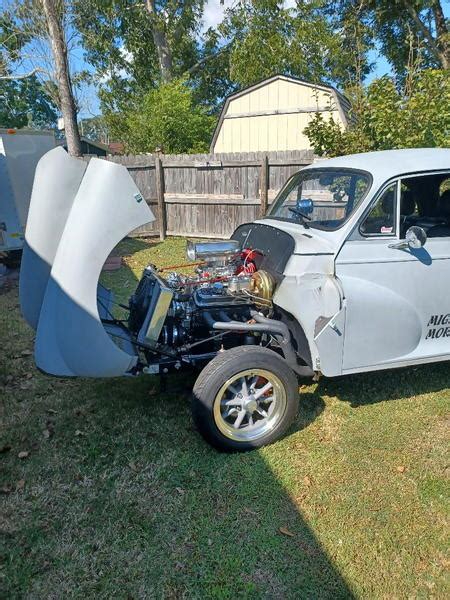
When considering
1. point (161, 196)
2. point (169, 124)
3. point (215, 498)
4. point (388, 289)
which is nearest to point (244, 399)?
point (215, 498)

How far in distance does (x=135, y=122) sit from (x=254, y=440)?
52.3ft

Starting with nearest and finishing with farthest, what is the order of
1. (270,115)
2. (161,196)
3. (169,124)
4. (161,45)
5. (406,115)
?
(406,115) < (161,196) < (270,115) < (169,124) < (161,45)

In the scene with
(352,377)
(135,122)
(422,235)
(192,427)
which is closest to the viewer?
(422,235)

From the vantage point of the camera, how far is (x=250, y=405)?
3.11 meters

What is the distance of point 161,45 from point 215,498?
898 inches

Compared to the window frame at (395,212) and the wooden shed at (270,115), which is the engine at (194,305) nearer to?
the window frame at (395,212)

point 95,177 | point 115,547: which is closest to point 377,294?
point 95,177

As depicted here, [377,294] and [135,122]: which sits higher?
[135,122]

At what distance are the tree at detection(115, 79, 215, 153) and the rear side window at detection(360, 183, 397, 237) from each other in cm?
1360

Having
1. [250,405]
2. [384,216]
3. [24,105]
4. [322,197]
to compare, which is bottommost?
[250,405]

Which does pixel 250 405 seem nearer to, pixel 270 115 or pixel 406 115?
pixel 406 115

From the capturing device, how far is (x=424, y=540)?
247 cm

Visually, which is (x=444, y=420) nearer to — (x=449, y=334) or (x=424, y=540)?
(x=449, y=334)

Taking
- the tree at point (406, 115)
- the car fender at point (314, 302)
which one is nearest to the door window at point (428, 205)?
the car fender at point (314, 302)
